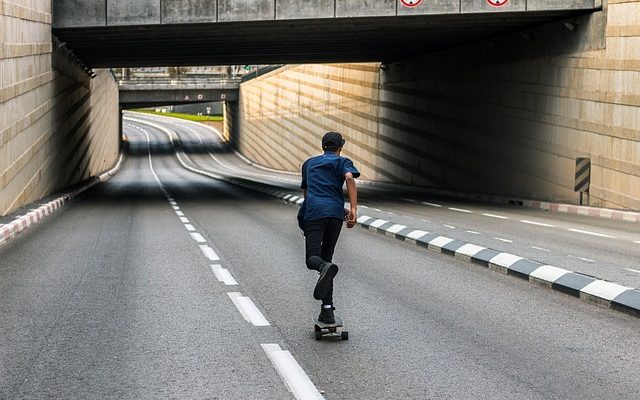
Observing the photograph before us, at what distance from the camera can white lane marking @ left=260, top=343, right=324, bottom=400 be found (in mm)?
5750

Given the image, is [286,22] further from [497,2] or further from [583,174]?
[583,174]

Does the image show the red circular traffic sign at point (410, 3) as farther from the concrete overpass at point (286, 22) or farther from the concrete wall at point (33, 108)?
the concrete wall at point (33, 108)

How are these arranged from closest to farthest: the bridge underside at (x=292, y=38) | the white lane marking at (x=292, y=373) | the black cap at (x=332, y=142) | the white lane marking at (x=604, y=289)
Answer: the white lane marking at (x=292, y=373) < the black cap at (x=332, y=142) < the white lane marking at (x=604, y=289) < the bridge underside at (x=292, y=38)

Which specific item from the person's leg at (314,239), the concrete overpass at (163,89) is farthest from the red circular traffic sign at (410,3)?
the concrete overpass at (163,89)

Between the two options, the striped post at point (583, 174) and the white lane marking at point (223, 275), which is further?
the striped post at point (583, 174)

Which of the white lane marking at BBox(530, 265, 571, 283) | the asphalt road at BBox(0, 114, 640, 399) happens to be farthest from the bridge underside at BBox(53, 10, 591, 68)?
the white lane marking at BBox(530, 265, 571, 283)

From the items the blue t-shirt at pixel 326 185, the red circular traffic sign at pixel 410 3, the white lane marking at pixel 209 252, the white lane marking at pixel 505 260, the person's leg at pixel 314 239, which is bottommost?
the white lane marking at pixel 209 252

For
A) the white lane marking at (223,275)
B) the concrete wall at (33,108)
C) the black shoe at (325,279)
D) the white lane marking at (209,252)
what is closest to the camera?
the black shoe at (325,279)

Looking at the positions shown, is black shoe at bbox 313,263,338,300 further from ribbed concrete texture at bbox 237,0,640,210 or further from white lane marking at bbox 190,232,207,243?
ribbed concrete texture at bbox 237,0,640,210

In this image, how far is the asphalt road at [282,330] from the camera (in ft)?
19.8

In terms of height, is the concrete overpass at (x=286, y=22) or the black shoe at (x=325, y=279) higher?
the concrete overpass at (x=286, y=22)

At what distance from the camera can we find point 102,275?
38.4 ft

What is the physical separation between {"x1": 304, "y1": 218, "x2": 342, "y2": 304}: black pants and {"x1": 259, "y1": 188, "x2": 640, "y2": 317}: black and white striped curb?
3.09m

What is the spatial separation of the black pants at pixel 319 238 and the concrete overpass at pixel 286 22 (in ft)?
58.3
